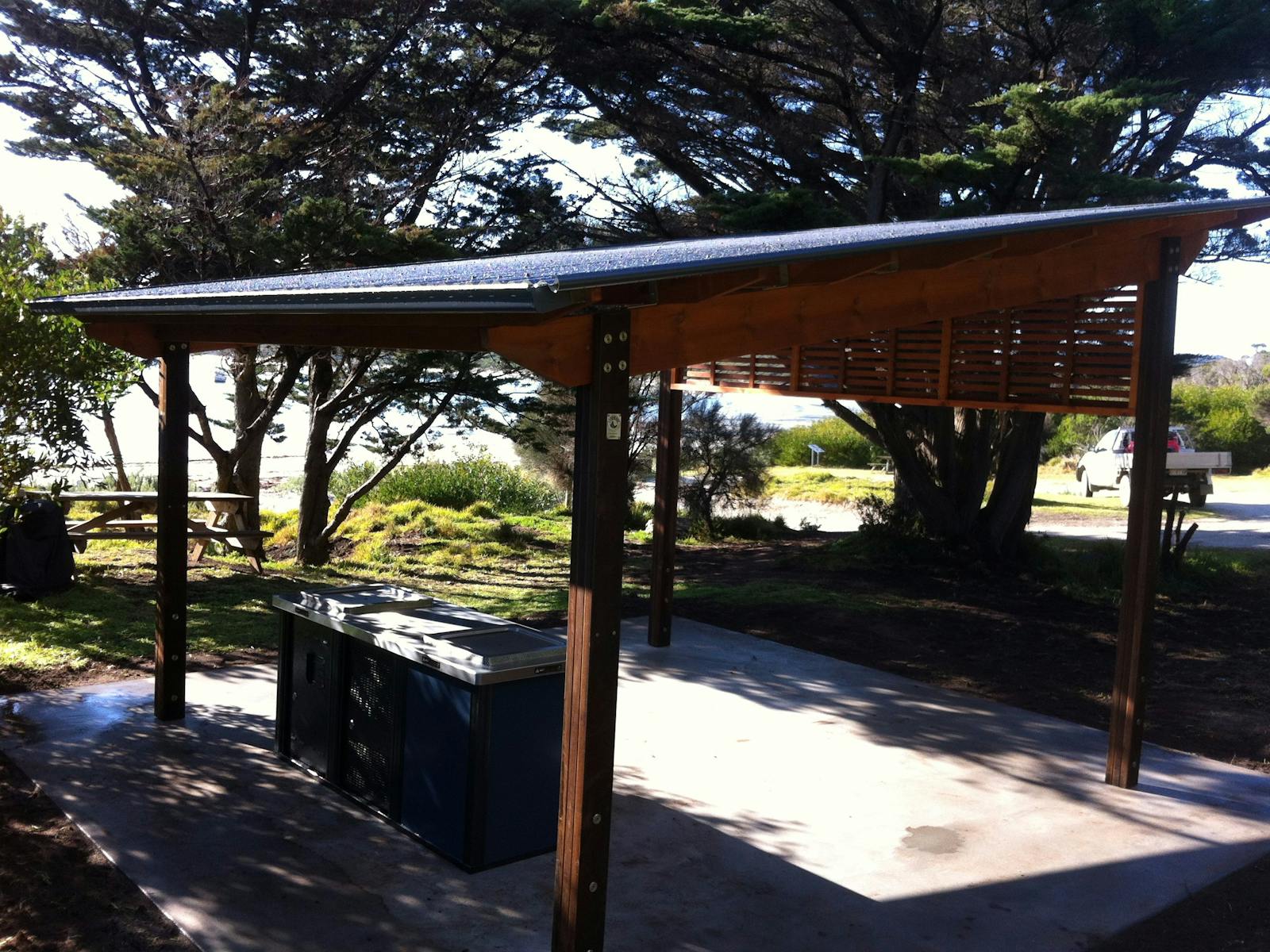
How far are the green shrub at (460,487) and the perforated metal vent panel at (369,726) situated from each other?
45.7ft

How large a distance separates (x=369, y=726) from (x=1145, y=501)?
14.1ft

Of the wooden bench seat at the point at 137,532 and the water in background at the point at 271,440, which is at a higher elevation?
the water in background at the point at 271,440

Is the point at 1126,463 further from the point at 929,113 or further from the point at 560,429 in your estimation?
the point at 929,113

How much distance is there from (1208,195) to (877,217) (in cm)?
364

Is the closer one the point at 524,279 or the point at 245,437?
the point at 524,279

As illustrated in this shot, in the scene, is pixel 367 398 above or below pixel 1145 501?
above

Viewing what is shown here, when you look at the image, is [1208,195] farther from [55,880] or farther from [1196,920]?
[55,880]

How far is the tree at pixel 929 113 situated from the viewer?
1113 centimetres

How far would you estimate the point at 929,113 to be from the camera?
13.1 m

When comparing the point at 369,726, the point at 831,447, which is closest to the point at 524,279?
the point at 369,726

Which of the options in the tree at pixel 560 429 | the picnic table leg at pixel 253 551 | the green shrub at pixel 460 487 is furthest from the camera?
the green shrub at pixel 460 487

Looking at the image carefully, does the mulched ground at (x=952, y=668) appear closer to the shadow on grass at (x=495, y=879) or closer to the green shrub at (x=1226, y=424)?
the shadow on grass at (x=495, y=879)

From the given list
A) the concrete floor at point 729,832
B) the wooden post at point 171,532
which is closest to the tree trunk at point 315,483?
the concrete floor at point 729,832

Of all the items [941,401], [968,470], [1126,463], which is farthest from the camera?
[1126,463]
